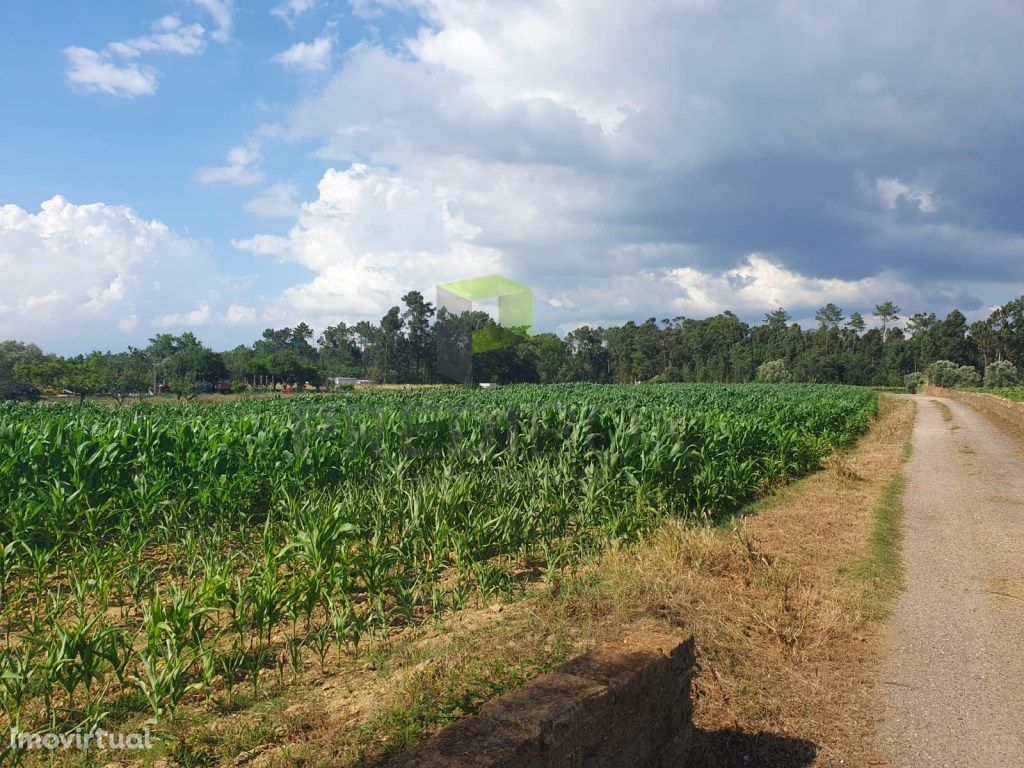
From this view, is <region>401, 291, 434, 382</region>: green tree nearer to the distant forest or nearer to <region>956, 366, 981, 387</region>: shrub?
the distant forest

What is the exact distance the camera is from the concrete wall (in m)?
2.58

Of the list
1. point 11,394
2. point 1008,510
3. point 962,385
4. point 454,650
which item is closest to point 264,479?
point 454,650

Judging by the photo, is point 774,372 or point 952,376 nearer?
point 952,376

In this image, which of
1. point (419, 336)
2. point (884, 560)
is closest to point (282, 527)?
point (884, 560)

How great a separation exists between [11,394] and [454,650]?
239ft

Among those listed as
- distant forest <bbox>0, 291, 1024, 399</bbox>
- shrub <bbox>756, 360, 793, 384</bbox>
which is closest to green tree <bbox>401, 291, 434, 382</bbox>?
distant forest <bbox>0, 291, 1024, 399</bbox>

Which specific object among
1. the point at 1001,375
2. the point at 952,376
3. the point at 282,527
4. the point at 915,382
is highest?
the point at 1001,375

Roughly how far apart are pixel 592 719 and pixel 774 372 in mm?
110350

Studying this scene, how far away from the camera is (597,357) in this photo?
433 ft

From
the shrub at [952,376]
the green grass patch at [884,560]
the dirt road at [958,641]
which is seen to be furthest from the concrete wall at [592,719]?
the shrub at [952,376]

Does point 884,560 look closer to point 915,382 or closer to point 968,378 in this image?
point 968,378

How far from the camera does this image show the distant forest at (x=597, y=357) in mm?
89000

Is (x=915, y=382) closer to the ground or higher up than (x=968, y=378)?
closer to the ground

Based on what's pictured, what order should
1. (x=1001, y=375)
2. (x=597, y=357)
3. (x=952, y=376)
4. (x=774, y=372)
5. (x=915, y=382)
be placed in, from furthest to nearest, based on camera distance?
(x=597, y=357), (x=774, y=372), (x=915, y=382), (x=952, y=376), (x=1001, y=375)
